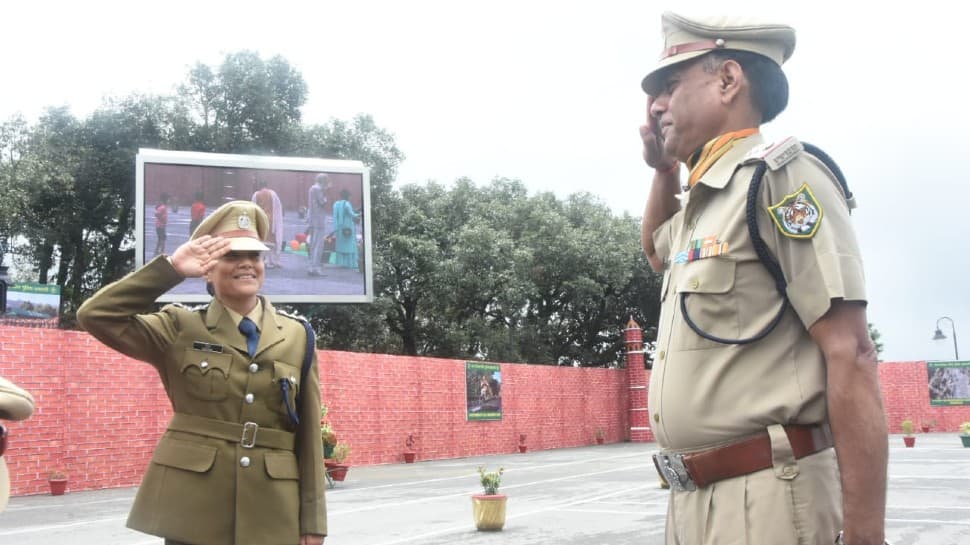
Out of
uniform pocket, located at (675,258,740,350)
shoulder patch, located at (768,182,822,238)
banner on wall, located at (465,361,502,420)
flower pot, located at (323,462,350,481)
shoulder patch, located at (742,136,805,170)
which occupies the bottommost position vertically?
flower pot, located at (323,462,350,481)

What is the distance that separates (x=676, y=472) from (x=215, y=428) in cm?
169

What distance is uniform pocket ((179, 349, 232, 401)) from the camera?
3047 millimetres

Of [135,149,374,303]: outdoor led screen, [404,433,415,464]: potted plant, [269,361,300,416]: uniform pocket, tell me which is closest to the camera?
[269,361,300,416]: uniform pocket

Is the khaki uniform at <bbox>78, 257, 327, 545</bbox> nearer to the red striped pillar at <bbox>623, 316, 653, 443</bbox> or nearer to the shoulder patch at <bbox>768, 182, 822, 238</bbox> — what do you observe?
the shoulder patch at <bbox>768, 182, 822, 238</bbox>

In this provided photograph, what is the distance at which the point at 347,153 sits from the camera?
969 inches

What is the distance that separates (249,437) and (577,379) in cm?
2265

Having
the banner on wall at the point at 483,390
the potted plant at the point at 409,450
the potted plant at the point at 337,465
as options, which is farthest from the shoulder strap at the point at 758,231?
the banner on wall at the point at 483,390

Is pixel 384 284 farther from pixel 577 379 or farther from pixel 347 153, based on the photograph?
pixel 577 379

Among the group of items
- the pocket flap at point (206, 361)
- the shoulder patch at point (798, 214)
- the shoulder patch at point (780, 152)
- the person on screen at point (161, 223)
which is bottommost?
the pocket flap at point (206, 361)

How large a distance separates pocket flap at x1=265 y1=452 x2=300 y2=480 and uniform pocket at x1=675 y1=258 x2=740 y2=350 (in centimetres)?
163

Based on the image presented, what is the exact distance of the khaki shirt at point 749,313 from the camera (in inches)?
72.9

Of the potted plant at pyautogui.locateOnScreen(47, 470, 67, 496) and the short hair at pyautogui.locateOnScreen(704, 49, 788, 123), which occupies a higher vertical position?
the short hair at pyautogui.locateOnScreen(704, 49, 788, 123)

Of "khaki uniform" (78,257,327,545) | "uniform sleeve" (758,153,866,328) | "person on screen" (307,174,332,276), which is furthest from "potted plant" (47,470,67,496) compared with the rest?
"uniform sleeve" (758,153,866,328)

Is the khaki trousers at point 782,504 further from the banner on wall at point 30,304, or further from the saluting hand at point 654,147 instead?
the banner on wall at point 30,304
